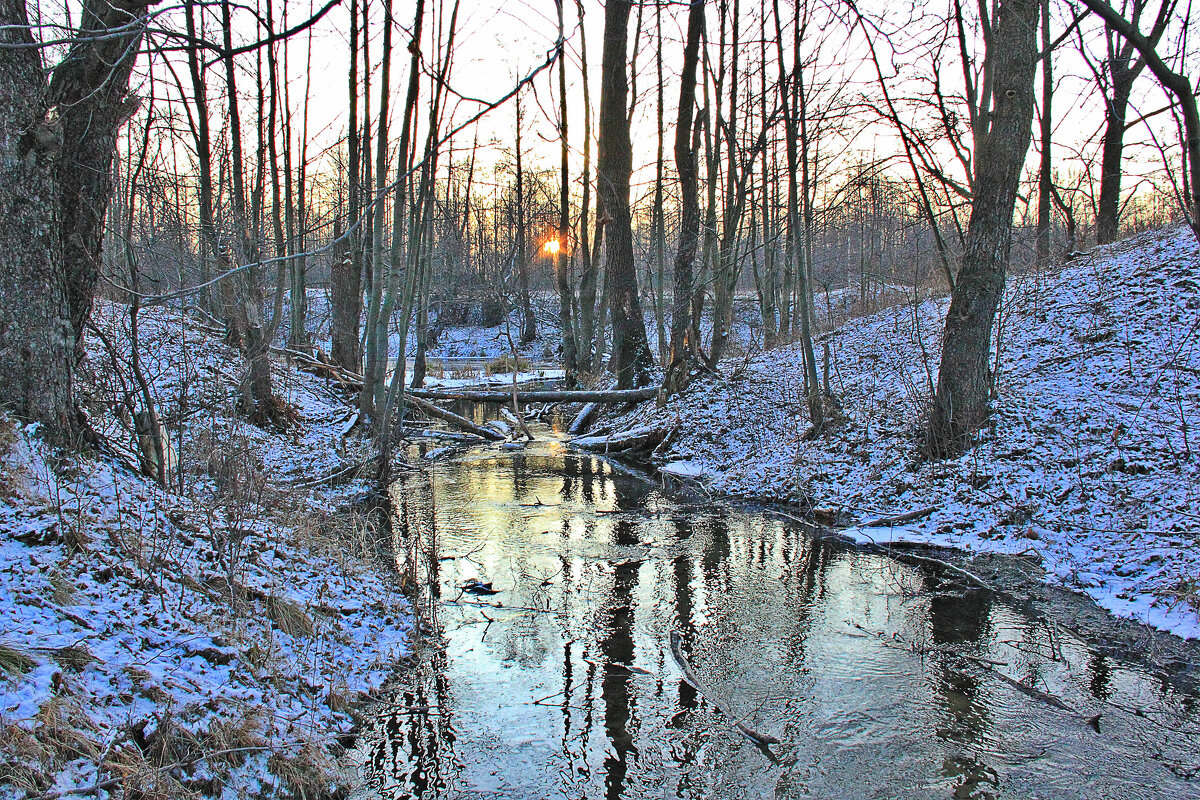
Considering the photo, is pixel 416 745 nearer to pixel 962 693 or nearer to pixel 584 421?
pixel 962 693

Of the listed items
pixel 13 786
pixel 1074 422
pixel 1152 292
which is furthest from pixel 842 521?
pixel 13 786

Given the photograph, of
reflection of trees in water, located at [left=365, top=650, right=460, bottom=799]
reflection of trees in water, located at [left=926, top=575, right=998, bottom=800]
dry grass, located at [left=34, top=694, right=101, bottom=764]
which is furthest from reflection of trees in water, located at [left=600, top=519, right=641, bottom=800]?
dry grass, located at [left=34, top=694, right=101, bottom=764]

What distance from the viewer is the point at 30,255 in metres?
4.67

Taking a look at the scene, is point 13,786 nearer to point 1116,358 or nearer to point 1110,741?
point 1110,741

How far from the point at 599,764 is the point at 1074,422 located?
7.10 metres

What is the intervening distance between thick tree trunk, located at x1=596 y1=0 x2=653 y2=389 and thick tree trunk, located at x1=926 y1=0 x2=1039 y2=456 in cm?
721

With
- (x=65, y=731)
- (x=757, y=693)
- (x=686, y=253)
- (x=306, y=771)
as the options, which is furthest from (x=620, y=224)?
(x=65, y=731)

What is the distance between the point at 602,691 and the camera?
4367 mm

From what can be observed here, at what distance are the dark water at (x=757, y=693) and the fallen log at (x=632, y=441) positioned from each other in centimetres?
539

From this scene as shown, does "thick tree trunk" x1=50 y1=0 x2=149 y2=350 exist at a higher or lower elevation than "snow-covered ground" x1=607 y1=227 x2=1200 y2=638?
higher

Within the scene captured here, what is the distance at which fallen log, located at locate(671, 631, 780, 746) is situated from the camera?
388cm

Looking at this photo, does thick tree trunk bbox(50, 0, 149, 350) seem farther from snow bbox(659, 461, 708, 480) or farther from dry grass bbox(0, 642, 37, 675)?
snow bbox(659, 461, 708, 480)

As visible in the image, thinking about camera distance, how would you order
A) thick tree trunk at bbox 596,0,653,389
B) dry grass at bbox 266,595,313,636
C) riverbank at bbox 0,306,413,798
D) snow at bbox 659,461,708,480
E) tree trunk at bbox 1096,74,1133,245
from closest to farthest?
riverbank at bbox 0,306,413,798, dry grass at bbox 266,595,313,636, snow at bbox 659,461,708,480, tree trunk at bbox 1096,74,1133,245, thick tree trunk at bbox 596,0,653,389

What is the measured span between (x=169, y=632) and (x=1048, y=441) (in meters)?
8.48
